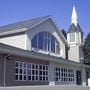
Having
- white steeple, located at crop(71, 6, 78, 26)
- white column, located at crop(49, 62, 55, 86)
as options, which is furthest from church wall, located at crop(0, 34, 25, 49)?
white steeple, located at crop(71, 6, 78, 26)

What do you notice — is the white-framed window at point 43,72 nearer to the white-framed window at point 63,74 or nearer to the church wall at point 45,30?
the white-framed window at point 63,74

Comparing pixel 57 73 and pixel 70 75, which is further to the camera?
pixel 70 75

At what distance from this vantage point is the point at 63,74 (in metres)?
28.9

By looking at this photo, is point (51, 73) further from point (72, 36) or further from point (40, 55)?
point (72, 36)

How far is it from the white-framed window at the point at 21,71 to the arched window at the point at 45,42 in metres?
6.56

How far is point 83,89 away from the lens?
938 inches

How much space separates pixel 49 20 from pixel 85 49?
944cm

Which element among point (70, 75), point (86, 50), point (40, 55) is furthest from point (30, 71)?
point (86, 50)

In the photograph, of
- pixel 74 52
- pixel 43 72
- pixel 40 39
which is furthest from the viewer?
pixel 74 52

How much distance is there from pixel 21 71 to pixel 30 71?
4.46ft

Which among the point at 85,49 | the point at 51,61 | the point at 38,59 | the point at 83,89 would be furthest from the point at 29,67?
the point at 85,49

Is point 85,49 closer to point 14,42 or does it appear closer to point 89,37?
point 89,37

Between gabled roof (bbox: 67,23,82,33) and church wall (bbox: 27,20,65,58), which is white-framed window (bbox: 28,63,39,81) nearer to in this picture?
church wall (bbox: 27,20,65,58)

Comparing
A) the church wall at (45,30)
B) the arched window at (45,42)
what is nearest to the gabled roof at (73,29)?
the church wall at (45,30)
